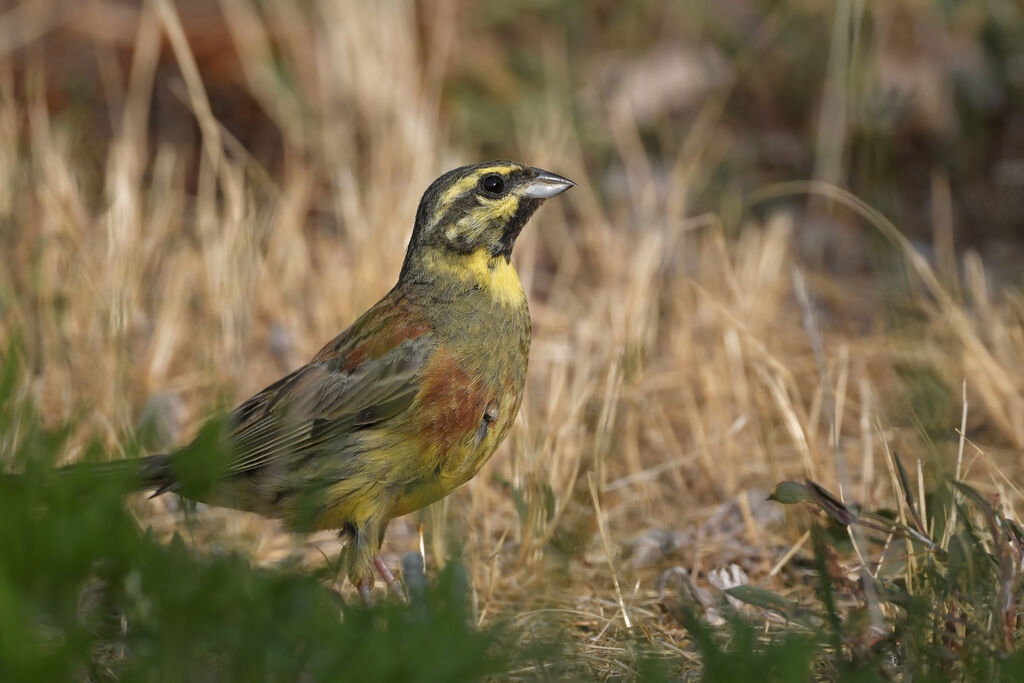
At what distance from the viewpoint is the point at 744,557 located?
402 cm

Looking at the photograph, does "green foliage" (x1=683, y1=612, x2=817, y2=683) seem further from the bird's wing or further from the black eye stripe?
the black eye stripe

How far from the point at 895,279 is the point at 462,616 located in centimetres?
367

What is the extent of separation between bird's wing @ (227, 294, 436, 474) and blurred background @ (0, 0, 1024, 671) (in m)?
0.18

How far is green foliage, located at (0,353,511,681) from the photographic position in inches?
86.4

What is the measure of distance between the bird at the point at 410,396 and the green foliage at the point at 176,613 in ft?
2.23

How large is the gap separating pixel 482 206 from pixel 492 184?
0.23 feet

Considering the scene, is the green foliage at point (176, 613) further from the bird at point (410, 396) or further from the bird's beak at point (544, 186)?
the bird's beak at point (544, 186)

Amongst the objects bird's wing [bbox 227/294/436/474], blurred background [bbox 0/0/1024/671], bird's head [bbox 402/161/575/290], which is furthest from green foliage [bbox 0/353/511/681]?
bird's head [bbox 402/161/575/290]

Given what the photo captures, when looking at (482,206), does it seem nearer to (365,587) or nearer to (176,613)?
(365,587)

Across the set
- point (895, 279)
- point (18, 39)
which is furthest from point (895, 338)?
point (18, 39)

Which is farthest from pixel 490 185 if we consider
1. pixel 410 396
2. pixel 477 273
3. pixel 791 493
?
pixel 791 493

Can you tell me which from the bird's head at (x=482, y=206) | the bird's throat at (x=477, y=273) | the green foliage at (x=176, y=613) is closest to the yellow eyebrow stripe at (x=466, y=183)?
the bird's head at (x=482, y=206)

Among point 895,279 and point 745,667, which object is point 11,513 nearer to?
point 745,667

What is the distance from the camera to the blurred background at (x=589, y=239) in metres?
4.14
